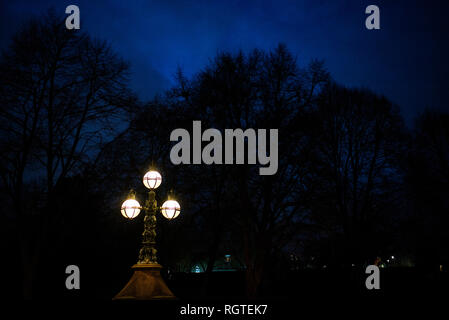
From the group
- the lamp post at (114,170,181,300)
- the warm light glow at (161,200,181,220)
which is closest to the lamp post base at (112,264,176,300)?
the lamp post at (114,170,181,300)

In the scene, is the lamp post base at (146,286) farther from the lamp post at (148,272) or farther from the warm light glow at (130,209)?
the warm light glow at (130,209)

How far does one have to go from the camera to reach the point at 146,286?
958 cm

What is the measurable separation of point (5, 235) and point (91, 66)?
1611 centimetres

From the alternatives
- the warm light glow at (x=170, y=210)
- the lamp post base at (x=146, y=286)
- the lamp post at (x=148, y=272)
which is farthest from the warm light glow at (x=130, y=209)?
the lamp post base at (x=146, y=286)

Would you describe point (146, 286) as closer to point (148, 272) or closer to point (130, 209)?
point (148, 272)

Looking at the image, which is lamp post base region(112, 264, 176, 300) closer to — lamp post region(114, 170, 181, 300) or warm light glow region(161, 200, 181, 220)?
lamp post region(114, 170, 181, 300)

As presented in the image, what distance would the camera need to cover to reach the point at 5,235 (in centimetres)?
2616

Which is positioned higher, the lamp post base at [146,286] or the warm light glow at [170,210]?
the warm light glow at [170,210]

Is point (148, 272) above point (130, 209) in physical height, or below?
below

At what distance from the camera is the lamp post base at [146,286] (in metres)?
9.44

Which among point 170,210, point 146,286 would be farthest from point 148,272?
point 170,210

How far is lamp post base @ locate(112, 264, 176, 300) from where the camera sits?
9438 mm

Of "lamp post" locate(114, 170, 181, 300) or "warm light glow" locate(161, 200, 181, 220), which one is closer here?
"lamp post" locate(114, 170, 181, 300)

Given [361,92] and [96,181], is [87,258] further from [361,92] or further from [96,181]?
[361,92]
